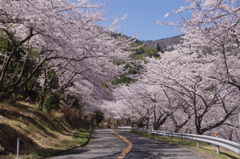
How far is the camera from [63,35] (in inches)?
385

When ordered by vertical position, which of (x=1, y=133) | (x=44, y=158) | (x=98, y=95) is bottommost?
(x=44, y=158)

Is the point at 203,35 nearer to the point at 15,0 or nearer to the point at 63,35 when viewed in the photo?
the point at 63,35

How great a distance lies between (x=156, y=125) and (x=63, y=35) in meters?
21.7

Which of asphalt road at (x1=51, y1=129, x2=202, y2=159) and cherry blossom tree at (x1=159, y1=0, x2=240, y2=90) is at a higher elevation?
cherry blossom tree at (x1=159, y1=0, x2=240, y2=90)

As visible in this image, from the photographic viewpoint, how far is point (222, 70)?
12.5 meters

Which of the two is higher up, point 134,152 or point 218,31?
point 218,31

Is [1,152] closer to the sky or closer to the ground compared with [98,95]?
closer to the ground

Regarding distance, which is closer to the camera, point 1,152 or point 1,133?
point 1,152

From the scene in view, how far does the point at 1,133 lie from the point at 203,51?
10706 millimetres

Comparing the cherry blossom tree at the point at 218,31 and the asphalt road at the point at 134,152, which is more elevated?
the cherry blossom tree at the point at 218,31

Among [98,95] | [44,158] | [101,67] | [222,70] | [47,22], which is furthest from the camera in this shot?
[98,95]

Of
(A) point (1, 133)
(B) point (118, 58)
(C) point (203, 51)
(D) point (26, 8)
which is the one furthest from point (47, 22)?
(C) point (203, 51)

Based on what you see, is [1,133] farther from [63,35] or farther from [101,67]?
[101,67]

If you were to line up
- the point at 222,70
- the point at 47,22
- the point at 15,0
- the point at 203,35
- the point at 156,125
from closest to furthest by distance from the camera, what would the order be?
the point at 15,0 < the point at 47,22 < the point at 203,35 < the point at 222,70 < the point at 156,125
